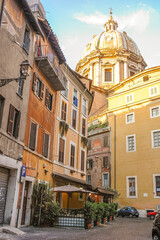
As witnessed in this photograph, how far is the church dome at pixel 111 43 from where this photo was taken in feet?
180

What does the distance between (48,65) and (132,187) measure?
19.8m

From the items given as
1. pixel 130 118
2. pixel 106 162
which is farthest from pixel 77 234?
pixel 130 118

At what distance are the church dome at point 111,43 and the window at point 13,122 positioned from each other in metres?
43.7

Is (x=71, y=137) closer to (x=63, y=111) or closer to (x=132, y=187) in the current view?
(x=63, y=111)

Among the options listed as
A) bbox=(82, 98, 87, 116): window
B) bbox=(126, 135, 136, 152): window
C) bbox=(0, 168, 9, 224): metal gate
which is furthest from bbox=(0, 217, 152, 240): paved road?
bbox=(126, 135, 136, 152): window

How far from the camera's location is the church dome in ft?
180

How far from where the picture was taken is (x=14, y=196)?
41.0ft

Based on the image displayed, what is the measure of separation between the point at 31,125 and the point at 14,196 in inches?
166

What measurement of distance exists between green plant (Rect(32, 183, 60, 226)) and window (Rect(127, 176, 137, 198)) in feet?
57.9

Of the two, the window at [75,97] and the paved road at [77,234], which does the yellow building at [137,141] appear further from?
the paved road at [77,234]

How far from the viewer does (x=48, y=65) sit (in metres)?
16.3

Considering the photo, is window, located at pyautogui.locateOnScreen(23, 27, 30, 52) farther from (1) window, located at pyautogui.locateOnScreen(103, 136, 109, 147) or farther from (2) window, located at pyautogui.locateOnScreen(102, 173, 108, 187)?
(2) window, located at pyautogui.locateOnScreen(102, 173, 108, 187)

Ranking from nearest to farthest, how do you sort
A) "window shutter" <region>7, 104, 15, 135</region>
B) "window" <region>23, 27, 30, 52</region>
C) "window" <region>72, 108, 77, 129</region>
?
"window shutter" <region>7, 104, 15, 135</region> → "window" <region>23, 27, 30, 52</region> → "window" <region>72, 108, 77, 129</region>

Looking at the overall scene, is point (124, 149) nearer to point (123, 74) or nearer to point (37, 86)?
point (37, 86)
